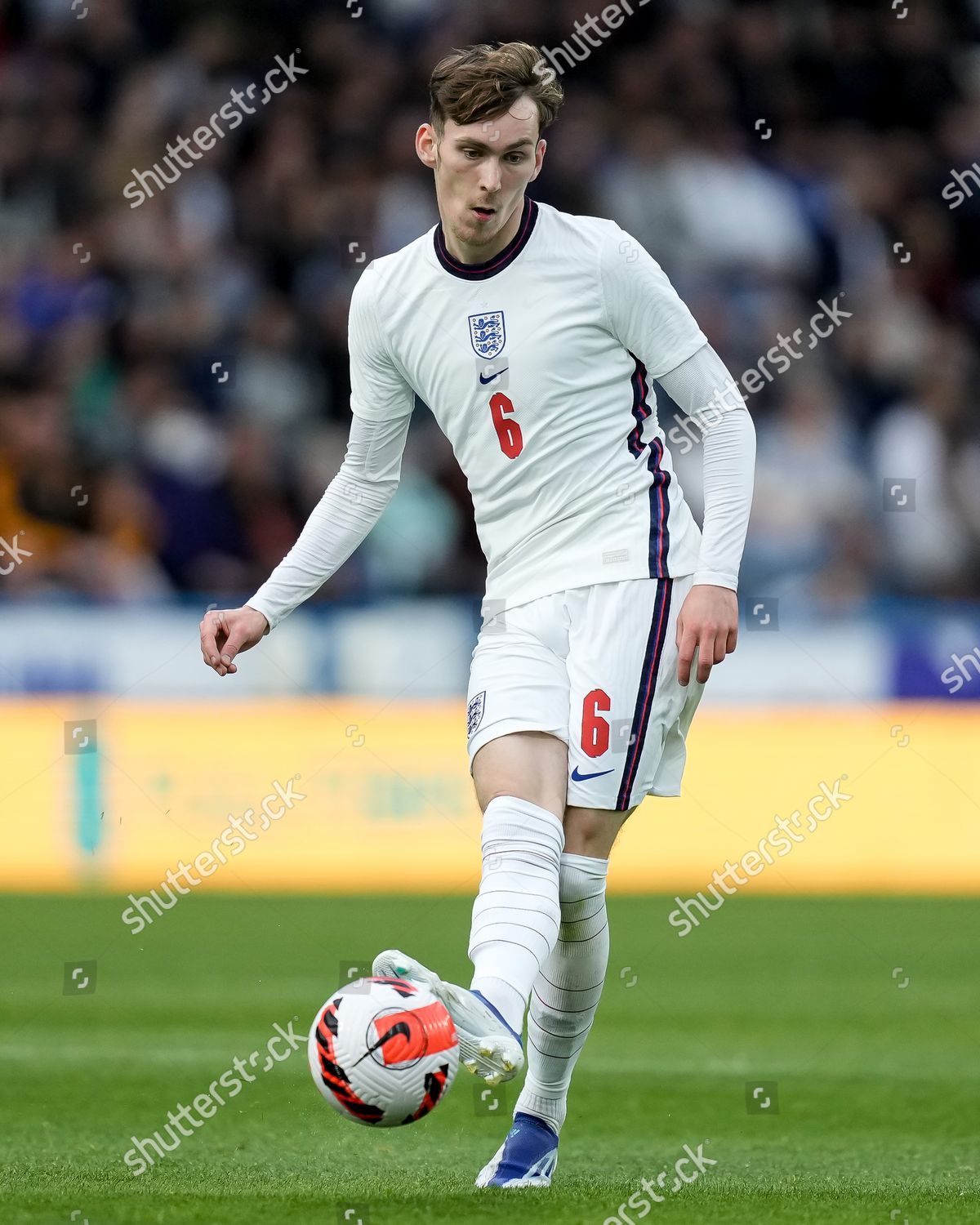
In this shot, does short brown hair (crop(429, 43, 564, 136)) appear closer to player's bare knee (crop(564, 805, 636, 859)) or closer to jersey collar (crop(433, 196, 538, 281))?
jersey collar (crop(433, 196, 538, 281))

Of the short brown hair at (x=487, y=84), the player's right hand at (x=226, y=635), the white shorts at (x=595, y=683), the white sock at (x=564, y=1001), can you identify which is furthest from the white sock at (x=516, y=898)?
the short brown hair at (x=487, y=84)

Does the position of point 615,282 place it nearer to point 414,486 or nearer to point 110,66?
point 414,486

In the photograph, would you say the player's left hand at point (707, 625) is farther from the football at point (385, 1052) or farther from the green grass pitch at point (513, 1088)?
the green grass pitch at point (513, 1088)

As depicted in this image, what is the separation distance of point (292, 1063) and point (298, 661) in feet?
16.7

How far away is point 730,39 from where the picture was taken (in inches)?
621

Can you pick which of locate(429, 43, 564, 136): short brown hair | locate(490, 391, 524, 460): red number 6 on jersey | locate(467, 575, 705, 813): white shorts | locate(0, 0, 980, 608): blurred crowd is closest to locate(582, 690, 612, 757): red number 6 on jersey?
locate(467, 575, 705, 813): white shorts

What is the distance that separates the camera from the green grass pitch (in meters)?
4.29

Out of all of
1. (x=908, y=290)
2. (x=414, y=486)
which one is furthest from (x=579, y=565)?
(x=908, y=290)

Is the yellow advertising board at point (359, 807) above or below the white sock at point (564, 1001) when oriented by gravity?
below

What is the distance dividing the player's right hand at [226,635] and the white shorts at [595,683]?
528mm

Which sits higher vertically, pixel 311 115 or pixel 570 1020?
pixel 311 115

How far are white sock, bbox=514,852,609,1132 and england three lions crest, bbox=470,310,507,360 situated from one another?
113 centimetres

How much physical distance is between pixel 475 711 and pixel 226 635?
0.62m

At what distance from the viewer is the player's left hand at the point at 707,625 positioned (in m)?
4.14
